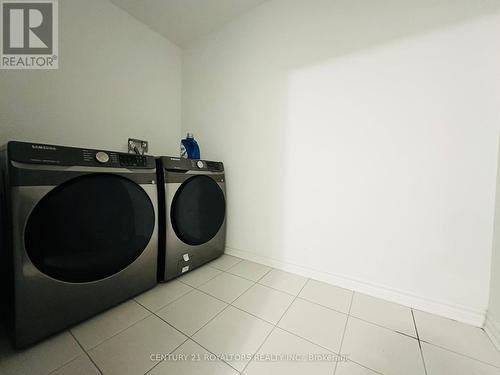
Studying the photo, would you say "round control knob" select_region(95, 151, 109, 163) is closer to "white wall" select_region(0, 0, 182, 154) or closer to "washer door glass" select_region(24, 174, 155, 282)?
"washer door glass" select_region(24, 174, 155, 282)

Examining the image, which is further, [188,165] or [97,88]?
[97,88]

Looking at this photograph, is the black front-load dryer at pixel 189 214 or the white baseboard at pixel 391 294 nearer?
the white baseboard at pixel 391 294

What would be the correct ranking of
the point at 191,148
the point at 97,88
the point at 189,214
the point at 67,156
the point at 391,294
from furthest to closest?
the point at 191,148
the point at 97,88
the point at 189,214
the point at 391,294
the point at 67,156

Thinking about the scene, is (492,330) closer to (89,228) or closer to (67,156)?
(89,228)

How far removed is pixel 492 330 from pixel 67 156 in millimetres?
1752

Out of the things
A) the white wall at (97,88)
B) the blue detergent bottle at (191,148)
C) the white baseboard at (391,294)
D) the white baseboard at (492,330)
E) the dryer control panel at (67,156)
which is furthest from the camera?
the blue detergent bottle at (191,148)

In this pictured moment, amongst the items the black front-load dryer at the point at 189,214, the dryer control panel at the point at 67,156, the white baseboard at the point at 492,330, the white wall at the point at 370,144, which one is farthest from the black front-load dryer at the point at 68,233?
→ the white baseboard at the point at 492,330

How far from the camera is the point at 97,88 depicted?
1.22 meters

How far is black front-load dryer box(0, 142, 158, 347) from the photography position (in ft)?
1.90

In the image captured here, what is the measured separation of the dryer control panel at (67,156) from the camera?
0.58 metres

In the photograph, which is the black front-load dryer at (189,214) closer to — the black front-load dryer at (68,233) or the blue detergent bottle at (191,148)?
the black front-load dryer at (68,233)

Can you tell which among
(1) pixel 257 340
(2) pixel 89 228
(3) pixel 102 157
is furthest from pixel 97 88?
(1) pixel 257 340

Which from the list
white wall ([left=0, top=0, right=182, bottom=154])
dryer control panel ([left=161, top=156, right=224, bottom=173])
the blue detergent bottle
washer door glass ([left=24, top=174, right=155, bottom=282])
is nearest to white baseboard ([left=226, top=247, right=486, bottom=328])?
dryer control panel ([left=161, top=156, right=224, bottom=173])

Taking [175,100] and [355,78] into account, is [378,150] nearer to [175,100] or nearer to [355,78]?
[355,78]
